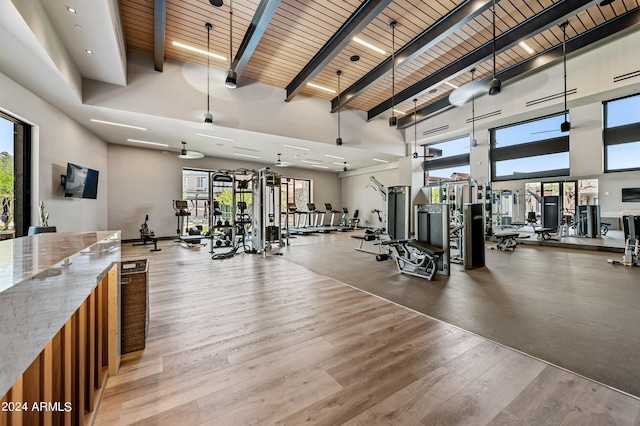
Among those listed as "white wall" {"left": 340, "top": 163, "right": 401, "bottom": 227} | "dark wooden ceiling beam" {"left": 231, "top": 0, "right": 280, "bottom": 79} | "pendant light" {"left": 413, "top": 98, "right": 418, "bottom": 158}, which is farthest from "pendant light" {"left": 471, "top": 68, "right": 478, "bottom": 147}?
"dark wooden ceiling beam" {"left": 231, "top": 0, "right": 280, "bottom": 79}

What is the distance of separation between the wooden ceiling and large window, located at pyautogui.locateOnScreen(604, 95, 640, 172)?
214 cm

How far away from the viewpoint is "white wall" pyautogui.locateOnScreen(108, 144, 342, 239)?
8.81 metres

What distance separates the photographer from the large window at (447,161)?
10.1 metres

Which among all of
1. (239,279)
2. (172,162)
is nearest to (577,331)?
(239,279)

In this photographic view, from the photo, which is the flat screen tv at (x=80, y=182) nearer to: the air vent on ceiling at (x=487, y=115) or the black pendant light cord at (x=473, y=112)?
the black pendant light cord at (x=473, y=112)

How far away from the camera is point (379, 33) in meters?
5.56

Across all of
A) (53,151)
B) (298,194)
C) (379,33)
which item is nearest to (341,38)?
(379,33)

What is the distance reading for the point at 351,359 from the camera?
80.0 inches

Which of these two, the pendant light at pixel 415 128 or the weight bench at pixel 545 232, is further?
the pendant light at pixel 415 128

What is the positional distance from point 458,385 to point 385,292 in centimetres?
190

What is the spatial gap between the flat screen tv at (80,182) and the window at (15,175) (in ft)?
2.96

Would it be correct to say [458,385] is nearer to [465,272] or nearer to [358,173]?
[465,272]

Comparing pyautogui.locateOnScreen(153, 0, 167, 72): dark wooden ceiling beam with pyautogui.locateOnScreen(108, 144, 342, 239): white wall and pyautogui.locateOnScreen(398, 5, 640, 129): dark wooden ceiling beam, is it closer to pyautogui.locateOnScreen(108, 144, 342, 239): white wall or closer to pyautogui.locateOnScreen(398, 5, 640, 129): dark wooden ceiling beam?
pyautogui.locateOnScreen(108, 144, 342, 239): white wall

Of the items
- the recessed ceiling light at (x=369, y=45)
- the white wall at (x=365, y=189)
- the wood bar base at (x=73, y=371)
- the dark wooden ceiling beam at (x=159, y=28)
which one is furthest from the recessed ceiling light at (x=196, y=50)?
the white wall at (x=365, y=189)
